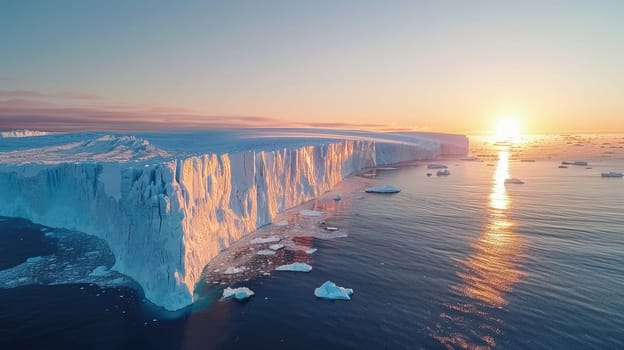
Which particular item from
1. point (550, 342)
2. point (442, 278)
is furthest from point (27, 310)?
point (550, 342)

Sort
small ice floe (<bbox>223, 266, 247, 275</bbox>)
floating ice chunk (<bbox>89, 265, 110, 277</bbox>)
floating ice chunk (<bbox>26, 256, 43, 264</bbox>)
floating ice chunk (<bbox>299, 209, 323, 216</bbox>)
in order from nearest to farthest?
floating ice chunk (<bbox>89, 265, 110, 277</bbox>) → small ice floe (<bbox>223, 266, 247, 275</bbox>) → floating ice chunk (<bbox>26, 256, 43, 264</bbox>) → floating ice chunk (<bbox>299, 209, 323, 216</bbox>)

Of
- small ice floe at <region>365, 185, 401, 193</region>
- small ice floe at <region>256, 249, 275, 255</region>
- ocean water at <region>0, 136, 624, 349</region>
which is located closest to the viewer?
ocean water at <region>0, 136, 624, 349</region>

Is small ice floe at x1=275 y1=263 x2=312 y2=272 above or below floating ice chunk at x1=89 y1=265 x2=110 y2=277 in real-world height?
above

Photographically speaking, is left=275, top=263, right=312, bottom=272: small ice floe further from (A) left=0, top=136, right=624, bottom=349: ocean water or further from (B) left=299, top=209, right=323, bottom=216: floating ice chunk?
(B) left=299, top=209, right=323, bottom=216: floating ice chunk

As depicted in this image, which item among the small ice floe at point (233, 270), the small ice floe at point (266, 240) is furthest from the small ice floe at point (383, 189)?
the small ice floe at point (233, 270)

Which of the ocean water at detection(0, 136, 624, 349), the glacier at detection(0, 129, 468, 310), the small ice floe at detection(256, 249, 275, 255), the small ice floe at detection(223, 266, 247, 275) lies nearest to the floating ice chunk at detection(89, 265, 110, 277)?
the glacier at detection(0, 129, 468, 310)
